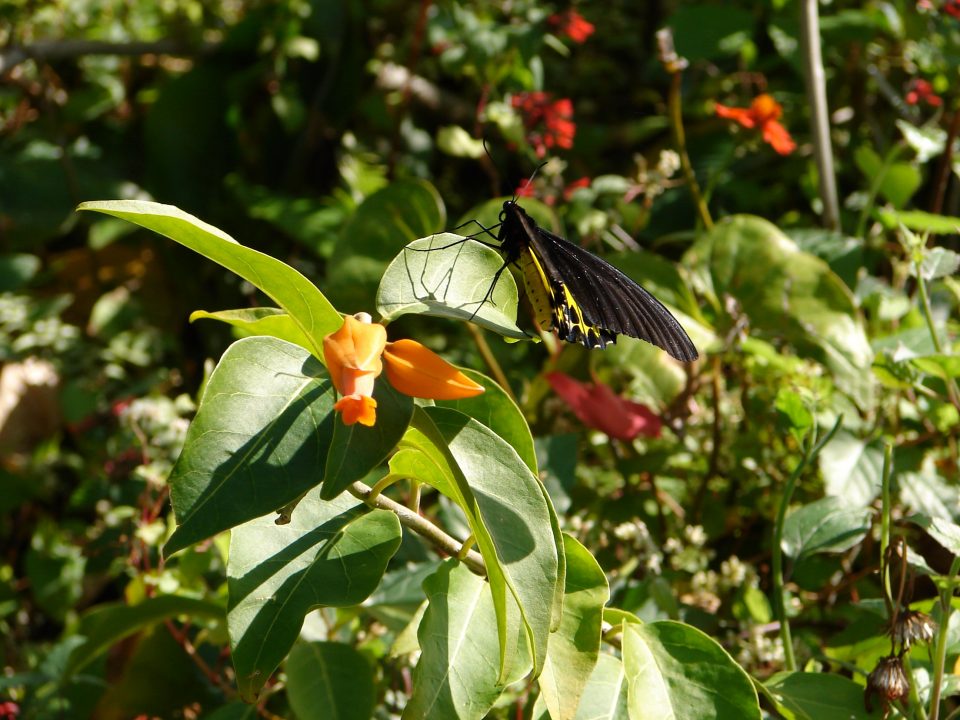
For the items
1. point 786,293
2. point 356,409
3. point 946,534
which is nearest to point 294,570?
point 356,409

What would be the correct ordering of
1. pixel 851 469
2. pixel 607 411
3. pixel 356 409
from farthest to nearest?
pixel 607 411 → pixel 851 469 → pixel 356 409

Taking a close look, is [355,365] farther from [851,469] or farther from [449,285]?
[851,469]

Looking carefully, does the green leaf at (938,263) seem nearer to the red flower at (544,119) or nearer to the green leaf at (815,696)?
the green leaf at (815,696)

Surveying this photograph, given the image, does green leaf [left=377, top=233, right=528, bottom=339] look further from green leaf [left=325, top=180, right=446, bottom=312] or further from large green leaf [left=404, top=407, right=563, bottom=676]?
green leaf [left=325, top=180, right=446, bottom=312]

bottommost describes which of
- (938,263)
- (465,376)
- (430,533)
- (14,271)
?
(14,271)

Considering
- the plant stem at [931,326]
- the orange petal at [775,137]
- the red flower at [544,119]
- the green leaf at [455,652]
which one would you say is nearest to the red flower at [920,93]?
the orange petal at [775,137]

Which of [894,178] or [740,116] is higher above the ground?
[740,116]

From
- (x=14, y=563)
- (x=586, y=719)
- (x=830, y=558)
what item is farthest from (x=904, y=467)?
(x=14, y=563)
